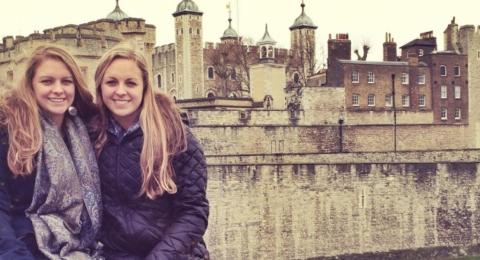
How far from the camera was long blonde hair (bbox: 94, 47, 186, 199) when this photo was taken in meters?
4.06

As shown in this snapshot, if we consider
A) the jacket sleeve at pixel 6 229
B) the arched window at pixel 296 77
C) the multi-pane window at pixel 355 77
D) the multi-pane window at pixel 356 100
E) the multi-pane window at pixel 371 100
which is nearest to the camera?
the jacket sleeve at pixel 6 229

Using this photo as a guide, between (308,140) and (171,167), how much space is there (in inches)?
1024

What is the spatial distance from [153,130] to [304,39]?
53208 mm

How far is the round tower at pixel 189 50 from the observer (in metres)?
52.4

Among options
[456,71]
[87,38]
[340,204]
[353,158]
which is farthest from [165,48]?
[340,204]

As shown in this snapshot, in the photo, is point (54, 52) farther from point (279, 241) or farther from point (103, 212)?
point (279, 241)

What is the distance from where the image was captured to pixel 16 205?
3.94 meters

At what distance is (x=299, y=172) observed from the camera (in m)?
24.0

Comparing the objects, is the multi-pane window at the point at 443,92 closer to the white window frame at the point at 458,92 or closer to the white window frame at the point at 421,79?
the white window frame at the point at 458,92

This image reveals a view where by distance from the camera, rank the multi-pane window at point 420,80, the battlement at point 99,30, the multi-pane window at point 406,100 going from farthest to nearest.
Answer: the multi-pane window at point 420,80
the multi-pane window at point 406,100
the battlement at point 99,30

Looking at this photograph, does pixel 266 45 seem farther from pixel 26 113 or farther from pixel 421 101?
pixel 26 113

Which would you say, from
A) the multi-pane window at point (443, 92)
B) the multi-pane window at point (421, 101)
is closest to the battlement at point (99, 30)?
the multi-pane window at point (421, 101)

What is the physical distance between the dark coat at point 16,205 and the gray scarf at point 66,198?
0.04 metres

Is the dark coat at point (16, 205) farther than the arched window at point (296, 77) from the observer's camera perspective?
No
